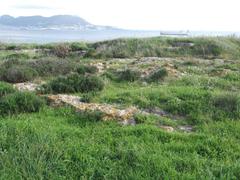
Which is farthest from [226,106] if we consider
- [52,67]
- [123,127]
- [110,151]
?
[52,67]

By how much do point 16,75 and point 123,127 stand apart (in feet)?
18.1

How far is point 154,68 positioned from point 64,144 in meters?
7.24

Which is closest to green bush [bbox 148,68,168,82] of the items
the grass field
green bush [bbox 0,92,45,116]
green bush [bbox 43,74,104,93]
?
the grass field

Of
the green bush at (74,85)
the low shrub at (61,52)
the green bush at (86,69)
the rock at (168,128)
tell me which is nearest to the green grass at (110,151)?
the rock at (168,128)

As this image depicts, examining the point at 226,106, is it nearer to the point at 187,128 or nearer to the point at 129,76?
the point at 187,128

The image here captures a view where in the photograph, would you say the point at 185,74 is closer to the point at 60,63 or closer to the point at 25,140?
the point at 60,63

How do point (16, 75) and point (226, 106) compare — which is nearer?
point (226, 106)

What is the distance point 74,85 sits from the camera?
10328mm

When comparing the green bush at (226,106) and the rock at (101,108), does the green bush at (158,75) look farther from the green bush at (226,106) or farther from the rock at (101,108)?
the rock at (101,108)

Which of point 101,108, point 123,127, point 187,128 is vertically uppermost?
point 101,108

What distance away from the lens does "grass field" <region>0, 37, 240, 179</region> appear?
562 cm

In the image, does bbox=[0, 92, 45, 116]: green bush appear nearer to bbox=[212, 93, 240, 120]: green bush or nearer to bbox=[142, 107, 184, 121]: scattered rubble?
bbox=[142, 107, 184, 121]: scattered rubble

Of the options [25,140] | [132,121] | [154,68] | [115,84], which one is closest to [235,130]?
[132,121]

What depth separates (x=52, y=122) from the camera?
25.0 ft
